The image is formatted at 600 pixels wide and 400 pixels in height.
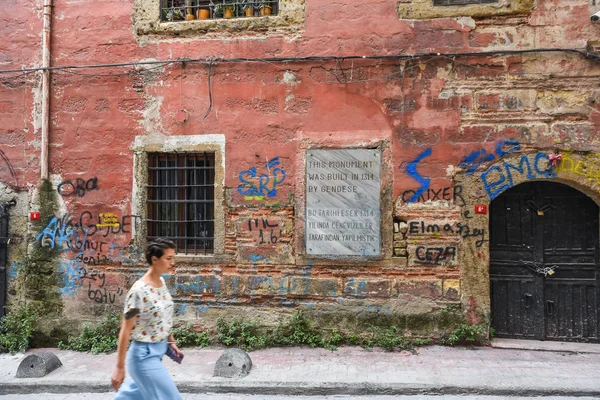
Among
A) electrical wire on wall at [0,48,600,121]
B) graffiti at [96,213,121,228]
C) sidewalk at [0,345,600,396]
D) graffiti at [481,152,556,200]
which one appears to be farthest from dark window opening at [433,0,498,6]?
graffiti at [96,213,121,228]

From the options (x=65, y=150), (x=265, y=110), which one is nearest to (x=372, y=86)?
(x=265, y=110)

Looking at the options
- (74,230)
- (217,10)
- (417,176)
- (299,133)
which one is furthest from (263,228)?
(217,10)

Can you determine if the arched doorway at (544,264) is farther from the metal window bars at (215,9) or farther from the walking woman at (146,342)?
the walking woman at (146,342)

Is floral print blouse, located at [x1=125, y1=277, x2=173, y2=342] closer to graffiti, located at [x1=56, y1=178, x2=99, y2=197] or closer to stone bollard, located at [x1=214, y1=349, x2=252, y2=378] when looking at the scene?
stone bollard, located at [x1=214, y1=349, x2=252, y2=378]

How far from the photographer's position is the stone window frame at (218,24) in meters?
6.24

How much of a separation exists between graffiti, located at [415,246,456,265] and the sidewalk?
1.08m

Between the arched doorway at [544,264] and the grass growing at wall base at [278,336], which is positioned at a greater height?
the arched doorway at [544,264]

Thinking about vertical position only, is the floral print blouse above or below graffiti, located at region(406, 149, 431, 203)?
Result: below

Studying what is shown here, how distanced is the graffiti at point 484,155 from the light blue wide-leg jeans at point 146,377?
4.33 meters

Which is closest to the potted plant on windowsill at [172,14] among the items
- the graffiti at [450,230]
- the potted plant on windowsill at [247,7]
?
the potted plant on windowsill at [247,7]

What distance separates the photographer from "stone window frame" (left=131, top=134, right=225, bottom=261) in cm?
628

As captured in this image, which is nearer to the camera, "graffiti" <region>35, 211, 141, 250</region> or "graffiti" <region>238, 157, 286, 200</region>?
"graffiti" <region>238, 157, 286, 200</region>

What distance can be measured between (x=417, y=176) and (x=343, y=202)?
39.8 inches

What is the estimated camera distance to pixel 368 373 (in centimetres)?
504
